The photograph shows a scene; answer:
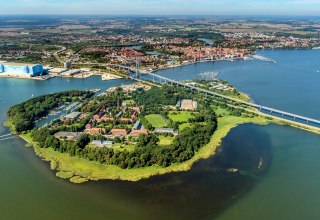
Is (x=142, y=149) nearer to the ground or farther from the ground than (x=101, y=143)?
farther from the ground

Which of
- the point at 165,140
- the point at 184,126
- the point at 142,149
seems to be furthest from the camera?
the point at 184,126

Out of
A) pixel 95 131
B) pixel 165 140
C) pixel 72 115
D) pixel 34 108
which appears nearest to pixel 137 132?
pixel 165 140

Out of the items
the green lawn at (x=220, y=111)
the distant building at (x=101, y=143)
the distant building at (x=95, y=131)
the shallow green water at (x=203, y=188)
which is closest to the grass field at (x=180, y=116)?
the green lawn at (x=220, y=111)

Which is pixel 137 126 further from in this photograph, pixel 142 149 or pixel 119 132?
pixel 142 149

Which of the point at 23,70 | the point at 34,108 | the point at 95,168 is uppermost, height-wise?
the point at 23,70

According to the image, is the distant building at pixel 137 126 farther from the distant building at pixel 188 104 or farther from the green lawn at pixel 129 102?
the green lawn at pixel 129 102

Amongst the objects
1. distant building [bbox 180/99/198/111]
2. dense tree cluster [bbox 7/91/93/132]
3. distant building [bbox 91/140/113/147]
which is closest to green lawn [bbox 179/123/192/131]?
distant building [bbox 180/99/198/111]
